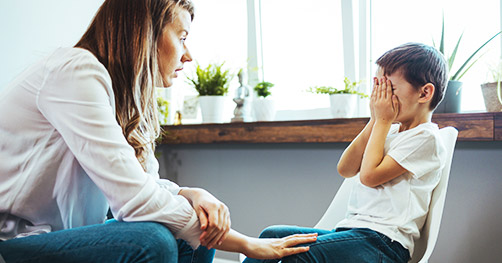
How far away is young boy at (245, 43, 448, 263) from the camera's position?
3.87 feet

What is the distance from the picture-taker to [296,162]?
2.25 metres

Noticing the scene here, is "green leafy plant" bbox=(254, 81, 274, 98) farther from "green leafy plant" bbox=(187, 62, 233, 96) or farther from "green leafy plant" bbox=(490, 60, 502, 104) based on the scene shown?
"green leafy plant" bbox=(490, 60, 502, 104)

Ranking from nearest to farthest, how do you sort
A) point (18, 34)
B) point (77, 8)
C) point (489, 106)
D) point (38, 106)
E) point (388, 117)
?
point (38, 106) → point (388, 117) → point (489, 106) → point (18, 34) → point (77, 8)

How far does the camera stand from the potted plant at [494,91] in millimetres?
1670

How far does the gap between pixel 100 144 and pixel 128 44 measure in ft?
0.98

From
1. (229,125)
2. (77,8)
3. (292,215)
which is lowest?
(292,215)

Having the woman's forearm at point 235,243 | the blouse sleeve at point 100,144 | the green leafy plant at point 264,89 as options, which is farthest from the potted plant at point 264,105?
the blouse sleeve at point 100,144

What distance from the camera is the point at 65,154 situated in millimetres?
1036

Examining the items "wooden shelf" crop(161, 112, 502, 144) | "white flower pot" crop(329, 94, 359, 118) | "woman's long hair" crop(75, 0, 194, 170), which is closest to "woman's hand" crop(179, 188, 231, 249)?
"woman's long hair" crop(75, 0, 194, 170)

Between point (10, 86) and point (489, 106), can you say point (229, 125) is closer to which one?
point (489, 106)

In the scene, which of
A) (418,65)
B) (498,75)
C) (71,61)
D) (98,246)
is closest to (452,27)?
(498,75)

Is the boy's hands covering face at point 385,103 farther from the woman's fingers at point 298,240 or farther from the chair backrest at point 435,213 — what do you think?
the woman's fingers at point 298,240

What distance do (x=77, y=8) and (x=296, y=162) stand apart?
63.2 inches

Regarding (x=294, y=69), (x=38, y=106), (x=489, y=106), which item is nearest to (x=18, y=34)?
(x=294, y=69)
